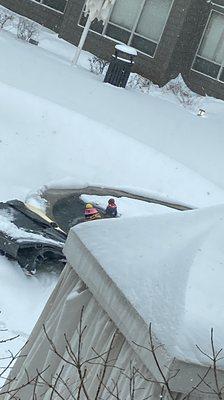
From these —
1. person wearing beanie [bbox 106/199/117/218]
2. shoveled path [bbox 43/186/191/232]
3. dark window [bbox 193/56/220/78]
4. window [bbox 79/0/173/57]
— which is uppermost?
window [bbox 79/0/173/57]

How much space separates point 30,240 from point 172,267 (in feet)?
25.7

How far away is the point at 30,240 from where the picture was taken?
496 inches

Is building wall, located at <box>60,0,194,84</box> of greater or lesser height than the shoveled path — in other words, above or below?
above

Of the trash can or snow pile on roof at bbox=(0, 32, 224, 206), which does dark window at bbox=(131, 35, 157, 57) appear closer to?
the trash can

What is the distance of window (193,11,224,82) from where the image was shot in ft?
87.1

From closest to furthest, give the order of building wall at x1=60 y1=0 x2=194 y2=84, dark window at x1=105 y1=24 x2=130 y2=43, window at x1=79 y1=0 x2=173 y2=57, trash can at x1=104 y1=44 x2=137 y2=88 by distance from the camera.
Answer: trash can at x1=104 y1=44 x2=137 y2=88 → building wall at x1=60 y1=0 x2=194 y2=84 → window at x1=79 y1=0 x2=173 y2=57 → dark window at x1=105 y1=24 x2=130 y2=43

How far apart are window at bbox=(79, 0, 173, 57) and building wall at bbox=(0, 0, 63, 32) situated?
4.15 ft

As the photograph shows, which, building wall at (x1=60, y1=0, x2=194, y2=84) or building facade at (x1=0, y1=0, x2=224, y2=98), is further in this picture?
building facade at (x1=0, y1=0, x2=224, y2=98)

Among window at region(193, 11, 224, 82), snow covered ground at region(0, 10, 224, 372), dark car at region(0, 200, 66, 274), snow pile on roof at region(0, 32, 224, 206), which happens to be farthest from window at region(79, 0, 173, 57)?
dark car at region(0, 200, 66, 274)

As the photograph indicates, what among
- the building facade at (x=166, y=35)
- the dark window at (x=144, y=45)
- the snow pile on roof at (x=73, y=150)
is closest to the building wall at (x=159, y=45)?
the building facade at (x=166, y=35)

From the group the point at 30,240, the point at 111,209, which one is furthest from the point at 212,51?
the point at 30,240

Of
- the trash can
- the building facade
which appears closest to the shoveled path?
the trash can

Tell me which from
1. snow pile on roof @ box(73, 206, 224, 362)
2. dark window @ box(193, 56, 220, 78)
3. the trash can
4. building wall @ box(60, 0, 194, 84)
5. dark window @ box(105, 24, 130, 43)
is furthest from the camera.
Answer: dark window @ box(193, 56, 220, 78)

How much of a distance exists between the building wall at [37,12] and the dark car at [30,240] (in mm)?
14999
